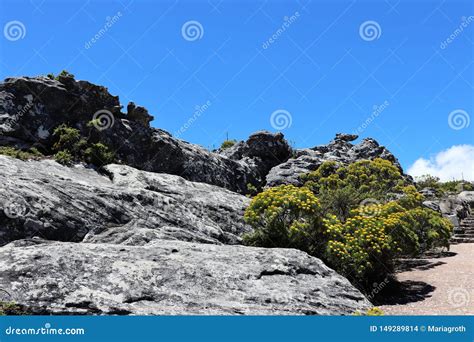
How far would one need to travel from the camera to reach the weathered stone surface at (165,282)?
6.30 m

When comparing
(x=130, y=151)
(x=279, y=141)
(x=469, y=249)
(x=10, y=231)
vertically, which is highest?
(x=279, y=141)

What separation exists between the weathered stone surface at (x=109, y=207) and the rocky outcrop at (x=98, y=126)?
2.87 meters

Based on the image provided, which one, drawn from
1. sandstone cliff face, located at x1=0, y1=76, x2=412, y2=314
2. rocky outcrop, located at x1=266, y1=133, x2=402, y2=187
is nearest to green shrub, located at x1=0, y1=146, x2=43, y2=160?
sandstone cliff face, located at x1=0, y1=76, x2=412, y2=314

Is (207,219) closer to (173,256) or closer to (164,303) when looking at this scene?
(173,256)

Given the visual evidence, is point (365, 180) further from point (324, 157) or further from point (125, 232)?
point (125, 232)

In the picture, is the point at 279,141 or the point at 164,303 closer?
the point at 164,303

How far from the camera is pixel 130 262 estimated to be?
Result: 287 inches

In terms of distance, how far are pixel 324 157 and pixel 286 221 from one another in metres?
20.2

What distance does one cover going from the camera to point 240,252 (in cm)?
880

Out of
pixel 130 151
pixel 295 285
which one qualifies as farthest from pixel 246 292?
pixel 130 151

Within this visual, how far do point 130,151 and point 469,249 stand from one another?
1873 cm

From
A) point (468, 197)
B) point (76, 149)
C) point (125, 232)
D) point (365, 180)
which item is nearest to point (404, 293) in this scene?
point (125, 232)

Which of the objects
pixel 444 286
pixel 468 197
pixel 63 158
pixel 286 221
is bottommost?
pixel 444 286

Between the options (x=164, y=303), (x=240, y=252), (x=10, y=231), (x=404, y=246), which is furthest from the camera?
(x=404, y=246)
